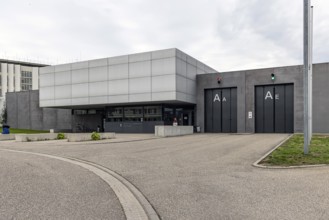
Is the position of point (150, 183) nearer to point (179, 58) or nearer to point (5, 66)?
point (179, 58)

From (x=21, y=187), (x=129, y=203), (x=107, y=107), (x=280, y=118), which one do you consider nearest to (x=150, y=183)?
(x=129, y=203)

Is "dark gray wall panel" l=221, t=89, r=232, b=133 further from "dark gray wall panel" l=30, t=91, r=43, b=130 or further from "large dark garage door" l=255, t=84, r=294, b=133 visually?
"dark gray wall panel" l=30, t=91, r=43, b=130

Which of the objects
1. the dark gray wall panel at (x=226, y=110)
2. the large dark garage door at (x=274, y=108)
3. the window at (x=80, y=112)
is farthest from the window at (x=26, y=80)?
the large dark garage door at (x=274, y=108)

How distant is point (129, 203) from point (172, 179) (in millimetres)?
2455

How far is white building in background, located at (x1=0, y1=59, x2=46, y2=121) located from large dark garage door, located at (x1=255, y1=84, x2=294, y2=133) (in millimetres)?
87403

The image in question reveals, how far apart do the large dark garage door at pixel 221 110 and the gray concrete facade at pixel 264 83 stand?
0.70 metres

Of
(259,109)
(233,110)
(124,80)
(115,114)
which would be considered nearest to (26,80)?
(115,114)

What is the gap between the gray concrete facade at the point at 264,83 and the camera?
31.6m

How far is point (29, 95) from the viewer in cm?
5266

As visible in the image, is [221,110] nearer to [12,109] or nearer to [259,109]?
[259,109]

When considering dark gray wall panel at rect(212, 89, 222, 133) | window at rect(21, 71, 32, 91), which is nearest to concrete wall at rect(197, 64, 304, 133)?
dark gray wall panel at rect(212, 89, 222, 133)

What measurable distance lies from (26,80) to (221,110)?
87.7m

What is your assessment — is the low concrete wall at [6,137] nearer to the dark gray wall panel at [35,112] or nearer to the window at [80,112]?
the window at [80,112]

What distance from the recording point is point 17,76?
3991 inches
